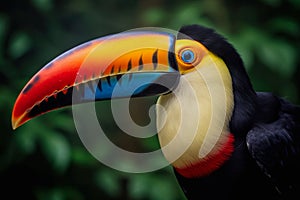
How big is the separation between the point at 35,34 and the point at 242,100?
66.9 inches

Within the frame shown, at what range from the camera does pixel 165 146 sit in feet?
7.29

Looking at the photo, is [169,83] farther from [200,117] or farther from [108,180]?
[108,180]

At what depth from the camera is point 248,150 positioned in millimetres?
2217

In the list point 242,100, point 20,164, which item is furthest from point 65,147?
point 242,100

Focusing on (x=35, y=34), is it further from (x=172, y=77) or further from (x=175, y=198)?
(x=172, y=77)

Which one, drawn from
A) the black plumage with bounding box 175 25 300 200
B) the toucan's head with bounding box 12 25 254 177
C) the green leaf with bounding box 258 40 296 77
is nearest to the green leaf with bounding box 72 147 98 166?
the green leaf with bounding box 258 40 296 77

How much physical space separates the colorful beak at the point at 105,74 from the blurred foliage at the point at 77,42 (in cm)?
115

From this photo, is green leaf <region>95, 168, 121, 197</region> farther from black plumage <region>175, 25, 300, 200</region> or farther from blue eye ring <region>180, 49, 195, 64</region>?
blue eye ring <region>180, 49, 195, 64</region>

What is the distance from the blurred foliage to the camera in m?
3.39

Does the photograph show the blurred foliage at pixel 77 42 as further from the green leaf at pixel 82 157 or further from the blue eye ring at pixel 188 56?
the blue eye ring at pixel 188 56

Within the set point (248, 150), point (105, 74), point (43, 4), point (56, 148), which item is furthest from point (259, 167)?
point (43, 4)

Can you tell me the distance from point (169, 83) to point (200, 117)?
Result: 0.47 ft

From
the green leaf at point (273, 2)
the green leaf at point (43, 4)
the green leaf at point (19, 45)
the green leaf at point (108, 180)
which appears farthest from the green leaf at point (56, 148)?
the green leaf at point (273, 2)

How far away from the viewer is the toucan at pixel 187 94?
2.13 metres
